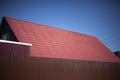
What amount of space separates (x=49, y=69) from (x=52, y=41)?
489 inches

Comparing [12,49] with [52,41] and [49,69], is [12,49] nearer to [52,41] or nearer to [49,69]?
[49,69]

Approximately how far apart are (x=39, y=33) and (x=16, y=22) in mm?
2770

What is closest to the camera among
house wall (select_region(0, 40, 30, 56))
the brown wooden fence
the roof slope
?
the brown wooden fence

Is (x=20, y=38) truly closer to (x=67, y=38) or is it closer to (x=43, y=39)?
(x=43, y=39)

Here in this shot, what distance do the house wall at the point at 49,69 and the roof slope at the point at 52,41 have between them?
22.4 ft

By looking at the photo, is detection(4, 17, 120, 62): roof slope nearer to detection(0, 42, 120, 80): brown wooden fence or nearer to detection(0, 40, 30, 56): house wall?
detection(0, 40, 30, 56): house wall

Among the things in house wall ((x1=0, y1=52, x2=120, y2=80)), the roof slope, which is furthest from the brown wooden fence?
the roof slope

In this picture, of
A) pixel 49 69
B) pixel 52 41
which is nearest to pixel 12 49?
pixel 49 69

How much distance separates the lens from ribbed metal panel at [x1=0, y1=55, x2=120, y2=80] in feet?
20.6

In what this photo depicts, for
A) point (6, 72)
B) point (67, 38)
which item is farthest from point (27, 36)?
point (6, 72)

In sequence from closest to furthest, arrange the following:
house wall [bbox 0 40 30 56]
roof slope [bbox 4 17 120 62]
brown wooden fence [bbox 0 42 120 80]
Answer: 1. brown wooden fence [bbox 0 42 120 80]
2. house wall [bbox 0 40 30 56]
3. roof slope [bbox 4 17 120 62]

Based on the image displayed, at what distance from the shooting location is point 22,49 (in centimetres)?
1360

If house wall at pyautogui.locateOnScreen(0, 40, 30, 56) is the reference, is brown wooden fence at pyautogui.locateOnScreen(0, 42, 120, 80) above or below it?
below

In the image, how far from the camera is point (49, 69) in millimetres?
7922
